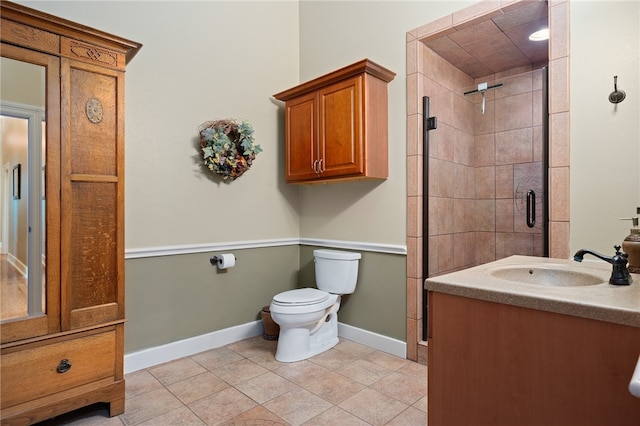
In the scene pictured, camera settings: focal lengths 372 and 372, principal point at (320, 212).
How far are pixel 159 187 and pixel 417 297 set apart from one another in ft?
6.30

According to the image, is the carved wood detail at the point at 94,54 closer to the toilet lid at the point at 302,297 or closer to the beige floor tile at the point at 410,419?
the toilet lid at the point at 302,297

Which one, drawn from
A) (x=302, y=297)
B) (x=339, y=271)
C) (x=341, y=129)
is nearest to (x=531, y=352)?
(x=302, y=297)

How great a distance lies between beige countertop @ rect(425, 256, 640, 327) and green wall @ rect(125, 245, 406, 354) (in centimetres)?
139

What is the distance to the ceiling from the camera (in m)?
2.29

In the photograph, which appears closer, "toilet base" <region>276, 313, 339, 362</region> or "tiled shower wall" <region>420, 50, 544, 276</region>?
"toilet base" <region>276, 313, 339, 362</region>

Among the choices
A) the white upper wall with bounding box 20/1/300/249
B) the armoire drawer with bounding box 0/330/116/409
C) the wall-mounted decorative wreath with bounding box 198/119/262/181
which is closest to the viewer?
the armoire drawer with bounding box 0/330/116/409

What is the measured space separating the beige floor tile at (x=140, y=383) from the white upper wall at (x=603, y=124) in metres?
2.50

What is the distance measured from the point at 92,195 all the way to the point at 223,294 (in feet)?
4.30

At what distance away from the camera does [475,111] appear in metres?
3.32

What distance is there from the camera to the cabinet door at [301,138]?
288 centimetres

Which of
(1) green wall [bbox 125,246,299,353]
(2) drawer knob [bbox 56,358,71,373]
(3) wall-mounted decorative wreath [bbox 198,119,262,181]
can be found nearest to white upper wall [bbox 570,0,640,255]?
(3) wall-mounted decorative wreath [bbox 198,119,262,181]

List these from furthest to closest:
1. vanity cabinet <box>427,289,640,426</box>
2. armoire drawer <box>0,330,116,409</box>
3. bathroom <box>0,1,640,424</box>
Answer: bathroom <box>0,1,640,424</box> < armoire drawer <box>0,330,116,409</box> < vanity cabinet <box>427,289,640,426</box>

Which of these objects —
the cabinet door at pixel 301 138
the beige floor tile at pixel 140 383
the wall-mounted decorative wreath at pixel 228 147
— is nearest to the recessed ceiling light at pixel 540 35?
the cabinet door at pixel 301 138

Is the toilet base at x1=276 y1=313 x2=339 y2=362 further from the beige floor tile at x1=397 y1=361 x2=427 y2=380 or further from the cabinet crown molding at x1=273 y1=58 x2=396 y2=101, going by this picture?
the cabinet crown molding at x1=273 y1=58 x2=396 y2=101
